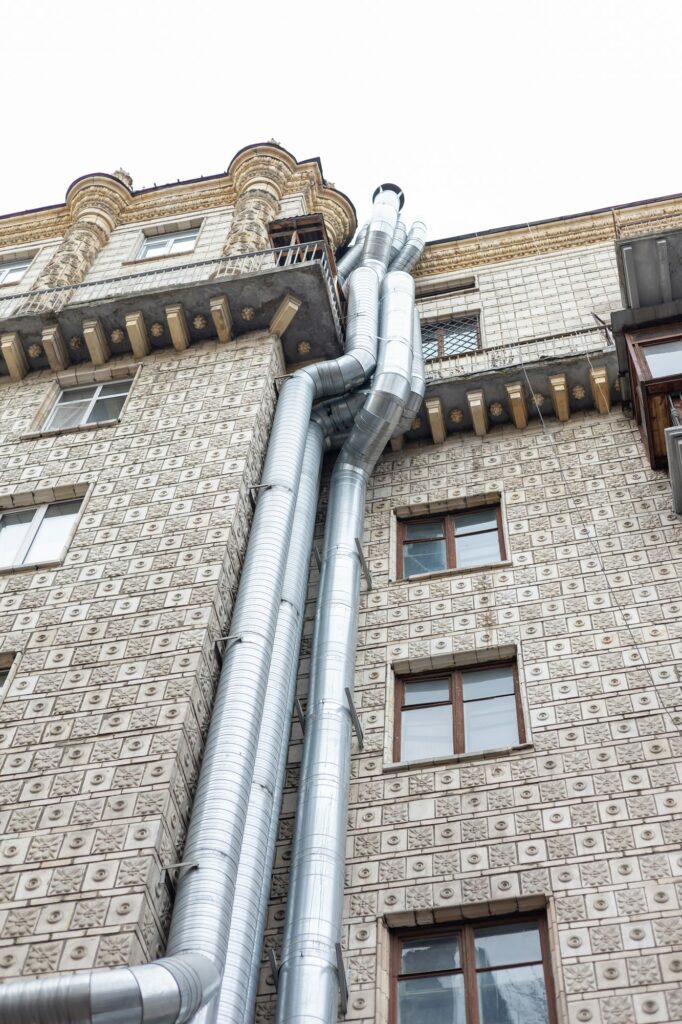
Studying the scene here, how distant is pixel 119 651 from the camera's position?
12523mm

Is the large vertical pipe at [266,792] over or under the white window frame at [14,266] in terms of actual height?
under

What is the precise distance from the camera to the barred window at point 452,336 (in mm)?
21406

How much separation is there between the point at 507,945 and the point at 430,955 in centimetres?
71

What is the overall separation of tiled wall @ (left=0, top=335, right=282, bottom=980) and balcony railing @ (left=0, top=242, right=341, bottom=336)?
5.05 feet

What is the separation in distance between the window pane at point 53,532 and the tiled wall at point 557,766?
10.5ft

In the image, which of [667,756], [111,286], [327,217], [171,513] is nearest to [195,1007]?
[667,756]

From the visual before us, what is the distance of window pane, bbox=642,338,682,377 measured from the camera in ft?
54.4

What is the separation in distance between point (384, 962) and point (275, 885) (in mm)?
1328

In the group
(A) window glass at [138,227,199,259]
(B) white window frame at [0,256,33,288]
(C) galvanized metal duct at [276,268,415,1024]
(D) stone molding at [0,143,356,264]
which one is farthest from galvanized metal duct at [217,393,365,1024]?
(B) white window frame at [0,256,33,288]

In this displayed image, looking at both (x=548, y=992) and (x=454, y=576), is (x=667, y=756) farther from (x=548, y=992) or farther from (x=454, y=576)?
(x=454, y=576)

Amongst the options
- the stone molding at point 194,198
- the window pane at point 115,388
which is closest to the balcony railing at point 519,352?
the window pane at point 115,388

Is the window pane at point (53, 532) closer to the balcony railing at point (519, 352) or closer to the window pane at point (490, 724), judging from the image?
the window pane at point (490, 724)

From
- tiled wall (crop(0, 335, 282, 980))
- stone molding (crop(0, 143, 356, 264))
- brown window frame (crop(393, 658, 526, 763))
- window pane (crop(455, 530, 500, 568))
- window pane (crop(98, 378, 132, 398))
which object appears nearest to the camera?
tiled wall (crop(0, 335, 282, 980))

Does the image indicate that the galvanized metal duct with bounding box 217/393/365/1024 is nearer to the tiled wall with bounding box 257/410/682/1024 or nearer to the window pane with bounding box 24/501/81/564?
the tiled wall with bounding box 257/410/682/1024
